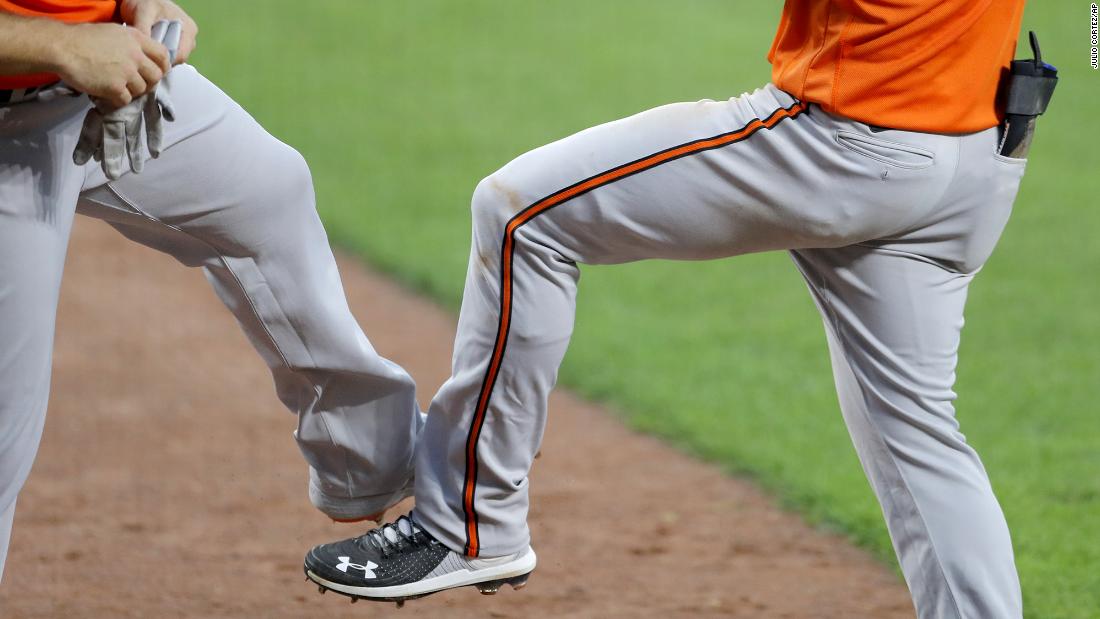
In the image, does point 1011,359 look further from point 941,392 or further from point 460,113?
point 460,113

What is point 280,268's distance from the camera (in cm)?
307

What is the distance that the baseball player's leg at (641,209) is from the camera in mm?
2688

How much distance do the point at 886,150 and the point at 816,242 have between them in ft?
0.76

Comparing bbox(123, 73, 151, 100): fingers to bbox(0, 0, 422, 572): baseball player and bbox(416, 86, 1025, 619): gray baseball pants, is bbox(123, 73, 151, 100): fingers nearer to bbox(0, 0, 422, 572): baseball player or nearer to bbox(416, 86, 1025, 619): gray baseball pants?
bbox(0, 0, 422, 572): baseball player

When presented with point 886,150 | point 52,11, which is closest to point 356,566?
point 52,11

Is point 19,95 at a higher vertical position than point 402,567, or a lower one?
higher

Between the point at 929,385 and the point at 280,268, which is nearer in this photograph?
the point at 929,385

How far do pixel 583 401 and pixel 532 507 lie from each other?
1.10 m

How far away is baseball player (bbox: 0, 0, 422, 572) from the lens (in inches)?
101

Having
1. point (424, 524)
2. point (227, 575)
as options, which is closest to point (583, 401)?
point (227, 575)

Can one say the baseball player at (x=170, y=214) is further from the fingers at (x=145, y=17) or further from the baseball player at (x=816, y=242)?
the baseball player at (x=816, y=242)

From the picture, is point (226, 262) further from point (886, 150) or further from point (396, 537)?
point (886, 150)

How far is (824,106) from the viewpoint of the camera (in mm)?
2668

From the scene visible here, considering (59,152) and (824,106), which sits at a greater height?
(824,106)
